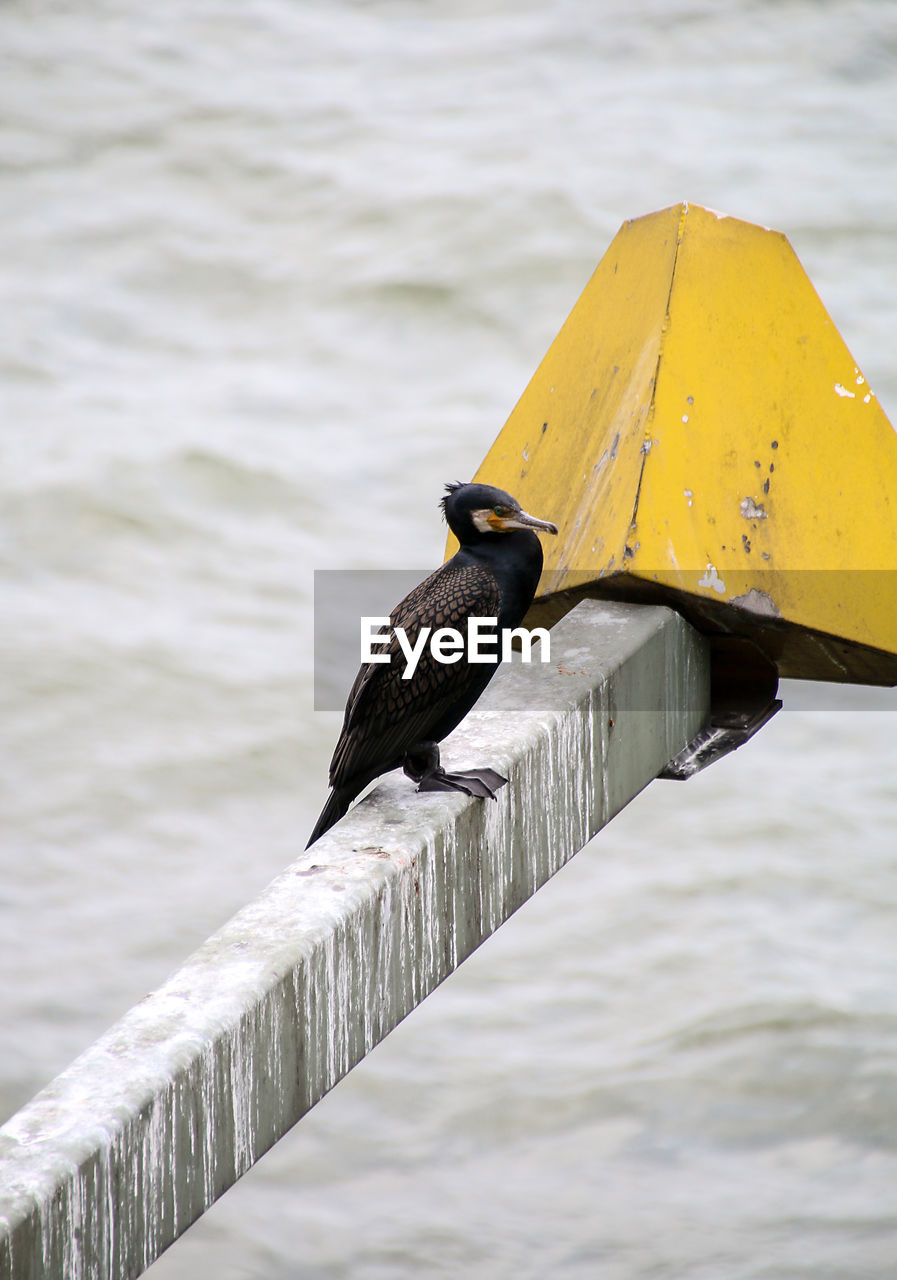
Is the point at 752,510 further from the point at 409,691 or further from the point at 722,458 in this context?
the point at 409,691

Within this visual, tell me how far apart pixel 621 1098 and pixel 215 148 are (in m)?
7.33

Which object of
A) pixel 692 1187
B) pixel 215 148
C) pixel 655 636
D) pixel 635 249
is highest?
pixel 215 148

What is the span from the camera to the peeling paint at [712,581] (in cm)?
240

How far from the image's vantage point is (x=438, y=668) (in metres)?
2.14

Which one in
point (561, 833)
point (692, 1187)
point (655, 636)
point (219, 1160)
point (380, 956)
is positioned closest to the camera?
point (219, 1160)

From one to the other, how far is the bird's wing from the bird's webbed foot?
0.02 meters

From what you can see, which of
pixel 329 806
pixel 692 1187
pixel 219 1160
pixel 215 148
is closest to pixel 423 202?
pixel 215 148

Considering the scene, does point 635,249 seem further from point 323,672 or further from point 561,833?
point 323,672

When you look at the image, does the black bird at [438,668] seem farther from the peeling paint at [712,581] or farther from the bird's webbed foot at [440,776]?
the peeling paint at [712,581]

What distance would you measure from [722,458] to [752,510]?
0.34ft

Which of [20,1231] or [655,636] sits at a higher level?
[655,636]

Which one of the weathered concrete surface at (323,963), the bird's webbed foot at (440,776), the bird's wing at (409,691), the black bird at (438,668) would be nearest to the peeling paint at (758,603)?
the weathered concrete surface at (323,963)

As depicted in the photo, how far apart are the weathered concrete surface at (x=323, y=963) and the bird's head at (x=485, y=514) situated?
0.21 meters

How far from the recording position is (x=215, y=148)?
10.2 m
